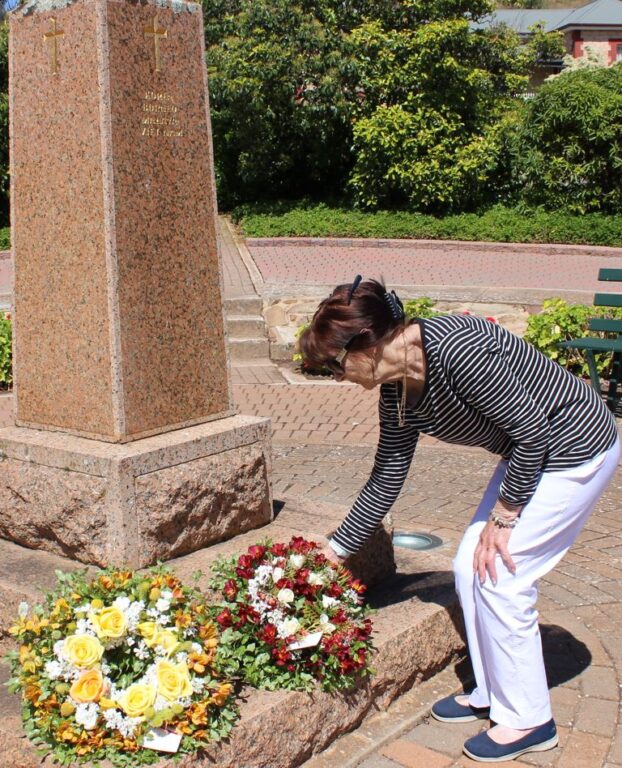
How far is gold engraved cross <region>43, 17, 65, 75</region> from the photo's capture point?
3.51m

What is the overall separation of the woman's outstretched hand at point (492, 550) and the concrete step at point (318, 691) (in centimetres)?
52

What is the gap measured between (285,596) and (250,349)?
22.7 ft

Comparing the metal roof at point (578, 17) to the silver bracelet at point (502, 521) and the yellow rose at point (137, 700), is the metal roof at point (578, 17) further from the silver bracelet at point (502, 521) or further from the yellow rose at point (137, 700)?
the yellow rose at point (137, 700)

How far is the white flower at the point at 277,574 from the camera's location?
3025 millimetres

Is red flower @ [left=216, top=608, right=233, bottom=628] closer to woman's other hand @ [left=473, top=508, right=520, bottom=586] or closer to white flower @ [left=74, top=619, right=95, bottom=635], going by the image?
white flower @ [left=74, top=619, right=95, bottom=635]

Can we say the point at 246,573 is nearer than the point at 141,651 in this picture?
Result: No

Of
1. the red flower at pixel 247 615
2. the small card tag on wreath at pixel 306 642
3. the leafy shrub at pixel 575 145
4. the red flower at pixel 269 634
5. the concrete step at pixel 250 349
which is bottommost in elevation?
the small card tag on wreath at pixel 306 642

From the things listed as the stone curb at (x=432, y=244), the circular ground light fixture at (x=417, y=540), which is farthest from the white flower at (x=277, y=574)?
the stone curb at (x=432, y=244)

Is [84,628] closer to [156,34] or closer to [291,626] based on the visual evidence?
[291,626]

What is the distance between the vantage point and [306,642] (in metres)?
2.93

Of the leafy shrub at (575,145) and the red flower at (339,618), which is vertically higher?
the leafy shrub at (575,145)

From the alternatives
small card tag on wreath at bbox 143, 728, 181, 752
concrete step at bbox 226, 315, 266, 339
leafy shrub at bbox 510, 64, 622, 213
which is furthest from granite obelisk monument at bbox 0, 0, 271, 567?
leafy shrub at bbox 510, 64, 622, 213

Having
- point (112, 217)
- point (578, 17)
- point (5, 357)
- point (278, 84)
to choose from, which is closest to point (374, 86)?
point (278, 84)

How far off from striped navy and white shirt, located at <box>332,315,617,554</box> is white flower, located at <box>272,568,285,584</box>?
1.94 ft
